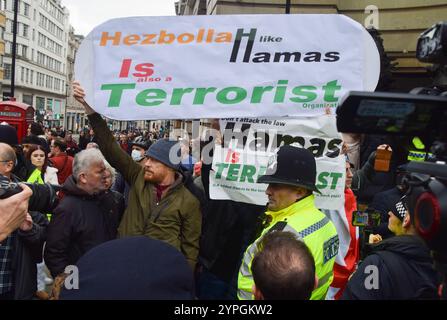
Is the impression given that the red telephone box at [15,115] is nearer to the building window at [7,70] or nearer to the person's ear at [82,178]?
the person's ear at [82,178]

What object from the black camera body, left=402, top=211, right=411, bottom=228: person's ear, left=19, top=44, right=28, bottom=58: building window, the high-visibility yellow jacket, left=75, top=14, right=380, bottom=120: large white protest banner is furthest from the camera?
left=19, top=44, right=28, bottom=58: building window

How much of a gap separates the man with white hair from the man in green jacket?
0.14 m

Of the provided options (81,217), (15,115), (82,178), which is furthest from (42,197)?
(15,115)

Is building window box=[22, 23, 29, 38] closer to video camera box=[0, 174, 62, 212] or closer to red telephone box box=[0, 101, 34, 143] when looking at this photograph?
red telephone box box=[0, 101, 34, 143]

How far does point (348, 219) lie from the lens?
3854 mm

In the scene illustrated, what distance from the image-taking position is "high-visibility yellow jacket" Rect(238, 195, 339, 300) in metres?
2.32

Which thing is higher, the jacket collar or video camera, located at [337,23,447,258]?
video camera, located at [337,23,447,258]

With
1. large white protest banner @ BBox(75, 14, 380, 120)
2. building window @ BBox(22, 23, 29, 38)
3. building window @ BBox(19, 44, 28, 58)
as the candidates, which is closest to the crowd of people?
large white protest banner @ BBox(75, 14, 380, 120)

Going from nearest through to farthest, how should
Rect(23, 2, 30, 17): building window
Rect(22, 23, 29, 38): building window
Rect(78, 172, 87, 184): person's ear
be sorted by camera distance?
Rect(78, 172, 87, 184): person's ear < Rect(23, 2, 30, 17): building window < Rect(22, 23, 29, 38): building window

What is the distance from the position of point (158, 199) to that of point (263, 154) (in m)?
0.92

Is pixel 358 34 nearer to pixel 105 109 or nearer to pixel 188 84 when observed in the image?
pixel 188 84

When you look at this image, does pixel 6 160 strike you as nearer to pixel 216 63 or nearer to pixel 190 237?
pixel 190 237

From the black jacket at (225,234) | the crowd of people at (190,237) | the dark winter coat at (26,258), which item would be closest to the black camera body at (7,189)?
the crowd of people at (190,237)
